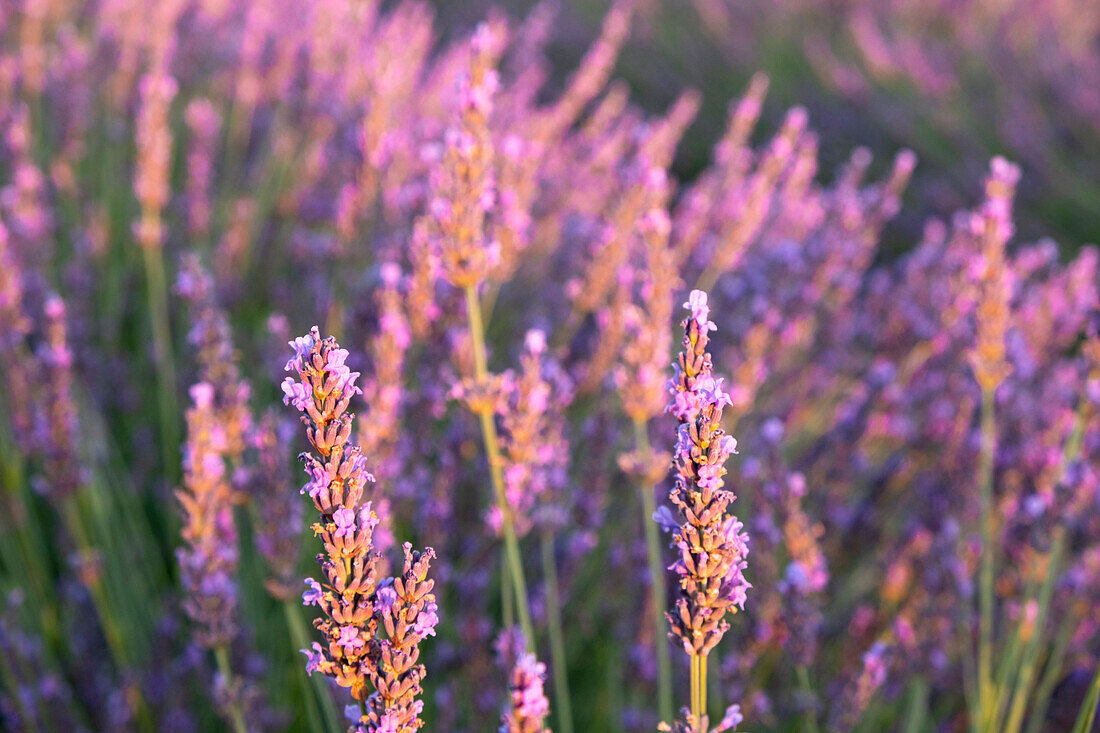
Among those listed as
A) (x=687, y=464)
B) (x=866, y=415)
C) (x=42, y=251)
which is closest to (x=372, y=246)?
(x=42, y=251)

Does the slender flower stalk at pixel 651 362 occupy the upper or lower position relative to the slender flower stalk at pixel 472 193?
lower

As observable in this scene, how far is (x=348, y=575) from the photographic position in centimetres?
83

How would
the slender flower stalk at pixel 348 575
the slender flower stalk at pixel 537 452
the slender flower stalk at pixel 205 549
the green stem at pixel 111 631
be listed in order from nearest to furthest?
the slender flower stalk at pixel 348 575 → the slender flower stalk at pixel 205 549 → the slender flower stalk at pixel 537 452 → the green stem at pixel 111 631

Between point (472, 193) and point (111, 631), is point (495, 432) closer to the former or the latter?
point (472, 193)

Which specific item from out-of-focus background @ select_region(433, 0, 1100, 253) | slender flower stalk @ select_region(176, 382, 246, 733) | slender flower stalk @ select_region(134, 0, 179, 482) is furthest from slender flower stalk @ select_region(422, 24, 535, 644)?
out-of-focus background @ select_region(433, 0, 1100, 253)

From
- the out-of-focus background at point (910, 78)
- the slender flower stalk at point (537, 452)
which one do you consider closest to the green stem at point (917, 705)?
the slender flower stalk at point (537, 452)

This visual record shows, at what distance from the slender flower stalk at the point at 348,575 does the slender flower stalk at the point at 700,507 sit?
265 mm

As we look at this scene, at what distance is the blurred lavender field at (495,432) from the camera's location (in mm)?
1314

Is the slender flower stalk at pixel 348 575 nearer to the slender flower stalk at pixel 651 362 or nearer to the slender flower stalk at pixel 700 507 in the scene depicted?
the slender flower stalk at pixel 700 507

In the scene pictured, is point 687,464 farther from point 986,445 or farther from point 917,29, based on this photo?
point 917,29

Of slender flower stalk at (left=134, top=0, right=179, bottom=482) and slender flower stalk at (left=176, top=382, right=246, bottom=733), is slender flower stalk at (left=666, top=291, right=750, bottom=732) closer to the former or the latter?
slender flower stalk at (left=176, top=382, right=246, bottom=733)

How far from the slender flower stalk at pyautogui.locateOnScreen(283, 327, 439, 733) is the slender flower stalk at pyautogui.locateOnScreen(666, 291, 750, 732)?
26cm

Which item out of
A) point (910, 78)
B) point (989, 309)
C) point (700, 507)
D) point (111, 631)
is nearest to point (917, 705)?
point (989, 309)

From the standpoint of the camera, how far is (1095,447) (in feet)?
6.01
